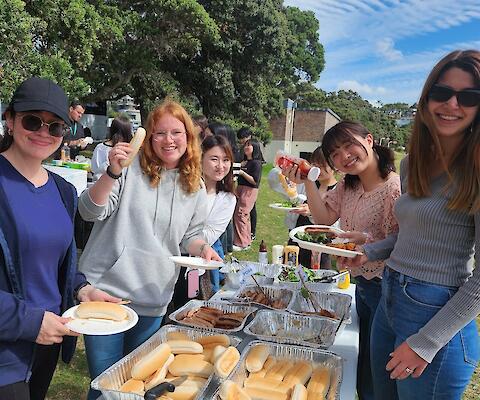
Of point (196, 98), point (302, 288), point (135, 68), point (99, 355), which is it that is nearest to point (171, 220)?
point (99, 355)

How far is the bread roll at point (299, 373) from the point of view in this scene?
1597 millimetres

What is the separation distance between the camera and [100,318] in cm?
152

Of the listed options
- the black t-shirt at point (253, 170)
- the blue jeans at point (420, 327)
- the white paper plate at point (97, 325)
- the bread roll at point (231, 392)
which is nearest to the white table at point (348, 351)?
the blue jeans at point (420, 327)

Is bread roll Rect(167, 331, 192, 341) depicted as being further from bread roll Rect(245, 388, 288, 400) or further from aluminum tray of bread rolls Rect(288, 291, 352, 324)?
aluminum tray of bread rolls Rect(288, 291, 352, 324)

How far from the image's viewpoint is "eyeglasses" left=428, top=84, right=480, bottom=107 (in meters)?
1.40

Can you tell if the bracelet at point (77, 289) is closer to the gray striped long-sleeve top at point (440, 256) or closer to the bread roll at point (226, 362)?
the bread roll at point (226, 362)

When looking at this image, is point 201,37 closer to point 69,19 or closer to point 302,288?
point 69,19

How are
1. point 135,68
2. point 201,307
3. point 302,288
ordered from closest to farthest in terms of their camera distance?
point 201,307 < point 302,288 < point 135,68

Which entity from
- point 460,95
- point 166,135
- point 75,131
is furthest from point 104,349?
point 75,131

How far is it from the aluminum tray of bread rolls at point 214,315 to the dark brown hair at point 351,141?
103 centimetres

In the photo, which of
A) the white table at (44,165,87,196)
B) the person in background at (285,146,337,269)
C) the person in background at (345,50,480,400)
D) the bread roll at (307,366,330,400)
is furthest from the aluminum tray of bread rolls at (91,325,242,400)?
the white table at (44,165,87,196)

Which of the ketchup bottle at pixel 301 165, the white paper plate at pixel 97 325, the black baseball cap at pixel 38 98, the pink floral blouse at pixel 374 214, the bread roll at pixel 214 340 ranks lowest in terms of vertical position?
the bread roll at pixel 214 340

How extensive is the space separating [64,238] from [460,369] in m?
1.55

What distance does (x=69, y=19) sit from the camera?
995 cm
